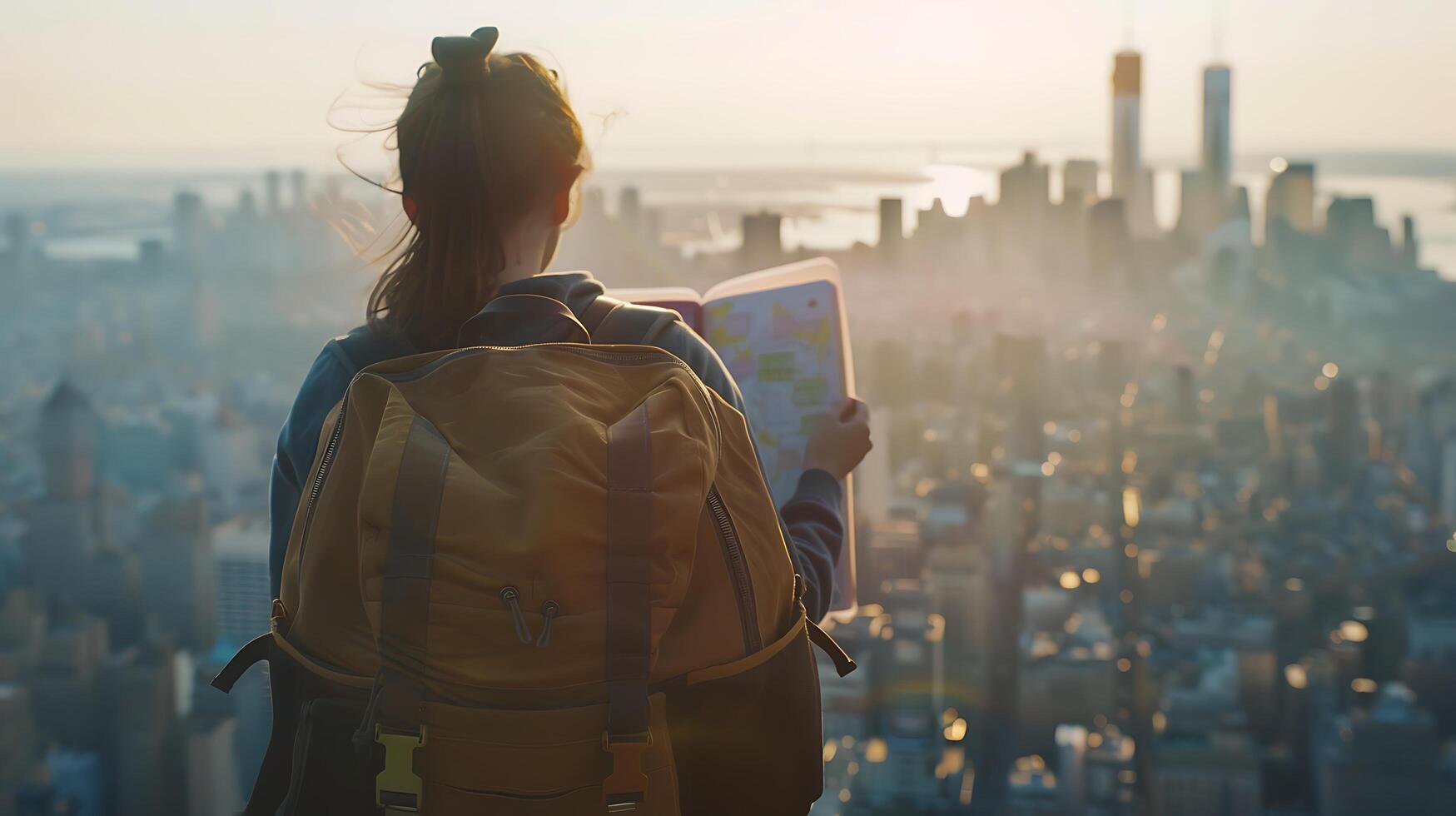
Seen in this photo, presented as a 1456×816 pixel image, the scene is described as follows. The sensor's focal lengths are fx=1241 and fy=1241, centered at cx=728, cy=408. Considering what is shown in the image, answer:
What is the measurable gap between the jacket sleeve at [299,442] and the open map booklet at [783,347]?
1.15 feet

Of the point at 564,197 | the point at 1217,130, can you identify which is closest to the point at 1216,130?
the point at 1217,130

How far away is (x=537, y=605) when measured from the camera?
62cm

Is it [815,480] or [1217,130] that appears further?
[1217,130]

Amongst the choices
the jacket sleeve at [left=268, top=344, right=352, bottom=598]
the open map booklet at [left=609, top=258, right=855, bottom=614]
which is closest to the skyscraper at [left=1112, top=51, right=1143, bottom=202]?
the open map booklet at [left=609, top=258, right=855, bottom=614]

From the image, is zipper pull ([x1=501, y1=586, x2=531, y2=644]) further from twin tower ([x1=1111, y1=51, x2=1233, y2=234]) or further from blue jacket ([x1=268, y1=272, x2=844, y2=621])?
twin tower ([x1=1111, y1=51, x2=1233, y2=234])

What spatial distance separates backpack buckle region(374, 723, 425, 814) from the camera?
0.62 metres

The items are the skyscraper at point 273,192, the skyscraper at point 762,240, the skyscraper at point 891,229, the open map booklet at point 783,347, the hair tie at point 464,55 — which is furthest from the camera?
the skyscraper at point 891,229

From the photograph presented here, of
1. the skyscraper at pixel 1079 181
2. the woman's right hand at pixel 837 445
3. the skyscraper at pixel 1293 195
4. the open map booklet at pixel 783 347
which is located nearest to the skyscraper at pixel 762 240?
the open map booklet at pixel 783 347

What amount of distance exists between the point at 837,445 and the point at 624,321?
0.91ft

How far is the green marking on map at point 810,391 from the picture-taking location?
109 centimetres

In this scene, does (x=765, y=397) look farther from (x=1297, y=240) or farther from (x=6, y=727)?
(x=1297, y=240)

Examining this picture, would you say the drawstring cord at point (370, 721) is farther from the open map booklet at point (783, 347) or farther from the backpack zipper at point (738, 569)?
the open map booklet at point (783, 347)

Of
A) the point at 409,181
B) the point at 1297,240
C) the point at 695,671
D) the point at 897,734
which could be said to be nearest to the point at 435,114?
the point at 409,181

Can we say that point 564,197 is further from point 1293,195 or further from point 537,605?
point 1293,195
